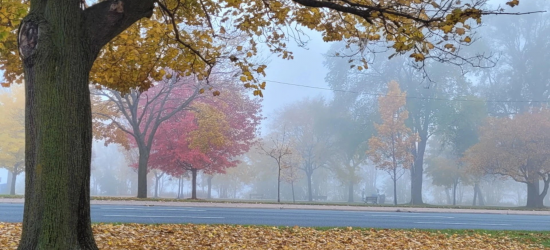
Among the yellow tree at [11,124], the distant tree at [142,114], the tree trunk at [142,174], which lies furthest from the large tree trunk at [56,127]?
the yellow tree at [11,124]

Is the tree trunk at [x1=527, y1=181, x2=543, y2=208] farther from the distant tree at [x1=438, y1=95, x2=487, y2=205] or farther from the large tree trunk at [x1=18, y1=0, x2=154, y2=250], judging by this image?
the large tree trunk at [x1=18, y1=0, x2=154, y2=250]

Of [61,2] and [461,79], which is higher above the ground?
[461,79]

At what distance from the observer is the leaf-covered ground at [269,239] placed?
741 cm

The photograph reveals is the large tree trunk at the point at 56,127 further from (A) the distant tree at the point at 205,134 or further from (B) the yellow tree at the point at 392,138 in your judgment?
(B) the yellow tree at the point at 392,138

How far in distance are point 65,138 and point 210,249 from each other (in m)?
3.10

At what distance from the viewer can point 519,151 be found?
32188 mm

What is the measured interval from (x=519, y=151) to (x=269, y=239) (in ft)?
95.4

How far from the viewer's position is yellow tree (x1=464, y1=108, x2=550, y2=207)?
3195cm

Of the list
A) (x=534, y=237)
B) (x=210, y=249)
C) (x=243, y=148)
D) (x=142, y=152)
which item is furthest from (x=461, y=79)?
(x=210, y=249)

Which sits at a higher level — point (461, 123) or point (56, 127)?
point (461, 123)

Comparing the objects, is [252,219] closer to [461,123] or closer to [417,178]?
[417,178]

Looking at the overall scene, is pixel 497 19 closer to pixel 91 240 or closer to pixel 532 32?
pixel 532 32

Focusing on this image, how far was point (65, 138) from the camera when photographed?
16.1 ft

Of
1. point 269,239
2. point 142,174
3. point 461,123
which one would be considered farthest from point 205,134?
point 461,123
